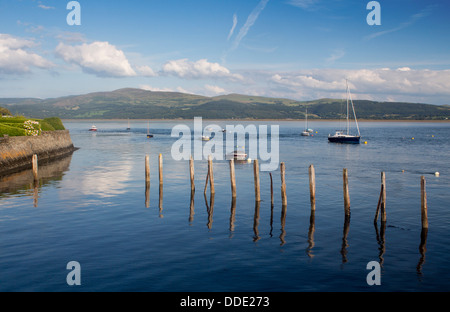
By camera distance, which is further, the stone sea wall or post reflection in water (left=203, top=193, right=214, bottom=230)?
the stone sea wall

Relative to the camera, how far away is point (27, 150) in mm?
52062

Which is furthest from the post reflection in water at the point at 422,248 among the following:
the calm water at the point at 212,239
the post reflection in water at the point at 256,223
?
the post reflection in water at the point at 256,223

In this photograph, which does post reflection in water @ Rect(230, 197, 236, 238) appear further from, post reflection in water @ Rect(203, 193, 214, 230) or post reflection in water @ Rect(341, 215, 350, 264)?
post reflection in water @ Rect(341, 215, 350, 264)

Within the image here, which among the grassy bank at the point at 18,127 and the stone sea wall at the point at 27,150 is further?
the grassy bank at the point at 18,127

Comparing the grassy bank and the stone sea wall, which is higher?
the grassy bank

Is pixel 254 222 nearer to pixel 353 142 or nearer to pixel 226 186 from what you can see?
pixel 226 186

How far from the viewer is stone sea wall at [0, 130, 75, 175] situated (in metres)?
44.8

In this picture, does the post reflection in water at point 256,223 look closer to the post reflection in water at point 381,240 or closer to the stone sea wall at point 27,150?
the post reflection in water at point 381,240

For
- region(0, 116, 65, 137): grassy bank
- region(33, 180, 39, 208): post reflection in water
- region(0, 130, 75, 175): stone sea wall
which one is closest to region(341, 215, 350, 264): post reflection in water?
region(33, 180, 39, 208): post reflection in water

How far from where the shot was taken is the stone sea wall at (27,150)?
44844 mm

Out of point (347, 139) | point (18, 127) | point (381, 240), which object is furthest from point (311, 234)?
point (347, 139)

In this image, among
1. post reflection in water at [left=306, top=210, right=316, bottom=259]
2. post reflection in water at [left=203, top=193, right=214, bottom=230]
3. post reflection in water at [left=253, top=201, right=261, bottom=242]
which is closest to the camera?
post reflection in water at [left=306, top=210, right=316, bottom=259]

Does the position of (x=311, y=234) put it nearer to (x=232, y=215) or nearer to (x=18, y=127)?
(x=232, y=215)
